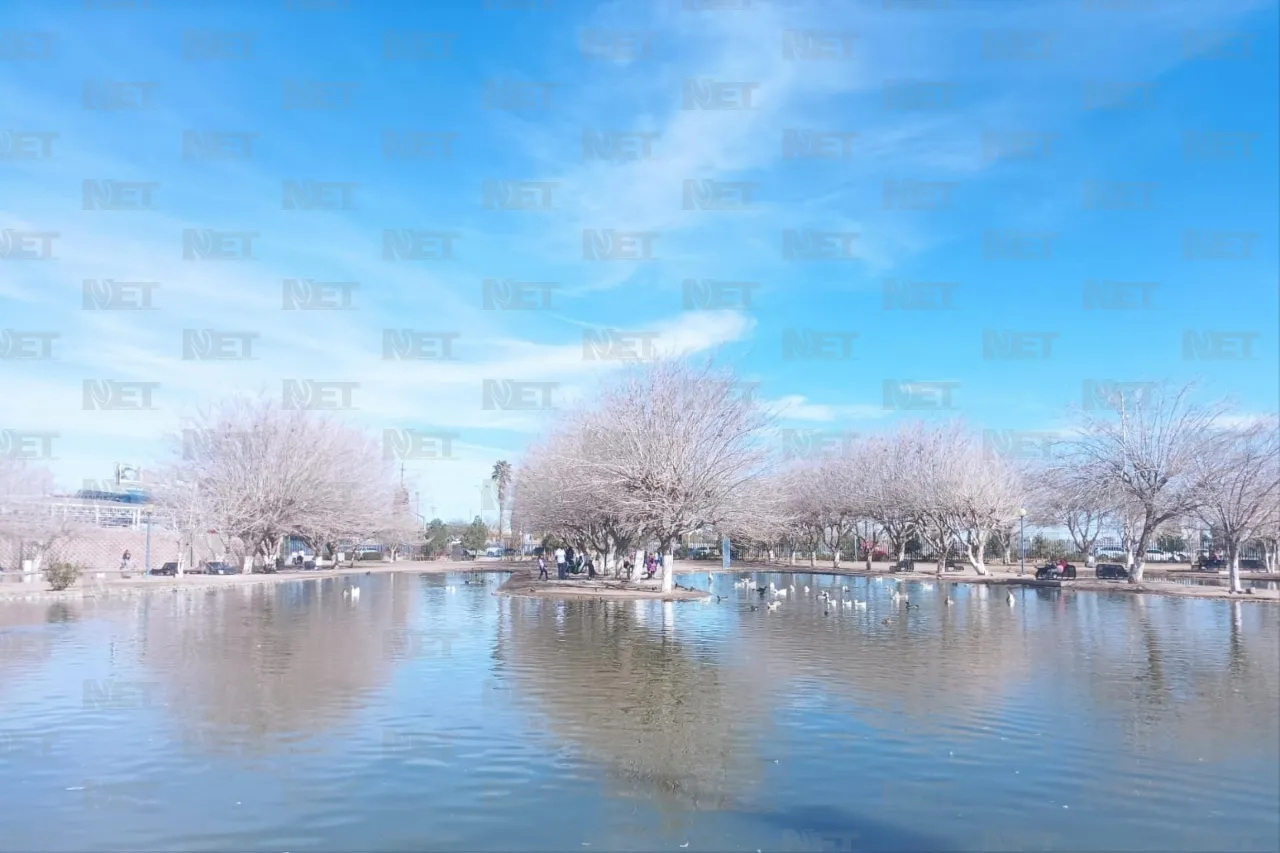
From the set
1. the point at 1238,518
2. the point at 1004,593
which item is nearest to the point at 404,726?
the point at 1004,593

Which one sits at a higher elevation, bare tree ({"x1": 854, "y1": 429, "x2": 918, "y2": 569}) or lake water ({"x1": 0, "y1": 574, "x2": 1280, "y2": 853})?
bare tree ({"x1": 854, "y1": 429, "x2": 918, "y2": 569})

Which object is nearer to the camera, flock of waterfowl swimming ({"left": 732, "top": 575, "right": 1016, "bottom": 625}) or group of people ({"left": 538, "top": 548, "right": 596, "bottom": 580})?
flock of waterfowl swimming ({"left": 732, "top": 575, "right": 1016, "bottom": 625})

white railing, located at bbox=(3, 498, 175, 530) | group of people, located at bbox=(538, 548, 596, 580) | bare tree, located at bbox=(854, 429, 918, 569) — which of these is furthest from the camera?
bare tree, located at bbox=(854, 429, 918, 569)

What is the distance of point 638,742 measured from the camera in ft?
42.2

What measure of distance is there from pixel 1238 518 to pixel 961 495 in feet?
59.7

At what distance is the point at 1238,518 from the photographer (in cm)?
4472

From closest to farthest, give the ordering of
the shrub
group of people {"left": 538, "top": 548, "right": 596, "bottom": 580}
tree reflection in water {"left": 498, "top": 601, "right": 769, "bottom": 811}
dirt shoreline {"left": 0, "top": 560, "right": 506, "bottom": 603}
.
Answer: tree reflection in water {"left": 498, "top": 601, "right": 769, "bottom": 811}
dirt shoreline {"left": 0, "top": 560, "right": 506, "bottom": 603}
the shrub
group of people {"left": 538, "top": 548, "right": 596, "bottom": 580}

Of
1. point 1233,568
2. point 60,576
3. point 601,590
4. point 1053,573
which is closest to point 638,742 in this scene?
point 601,590

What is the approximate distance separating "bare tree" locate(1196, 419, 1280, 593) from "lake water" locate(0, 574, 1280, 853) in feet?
77.0

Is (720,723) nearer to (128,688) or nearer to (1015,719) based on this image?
(1015,719)

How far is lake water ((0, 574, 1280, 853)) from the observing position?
934 centimetres

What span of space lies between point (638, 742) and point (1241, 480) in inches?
1730

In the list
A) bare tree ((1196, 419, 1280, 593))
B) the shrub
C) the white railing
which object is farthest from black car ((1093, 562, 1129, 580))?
the white railing

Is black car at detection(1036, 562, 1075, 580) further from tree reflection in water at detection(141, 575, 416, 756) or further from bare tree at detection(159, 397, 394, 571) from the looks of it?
bare tree at detection(159, 397, 394, 571)
